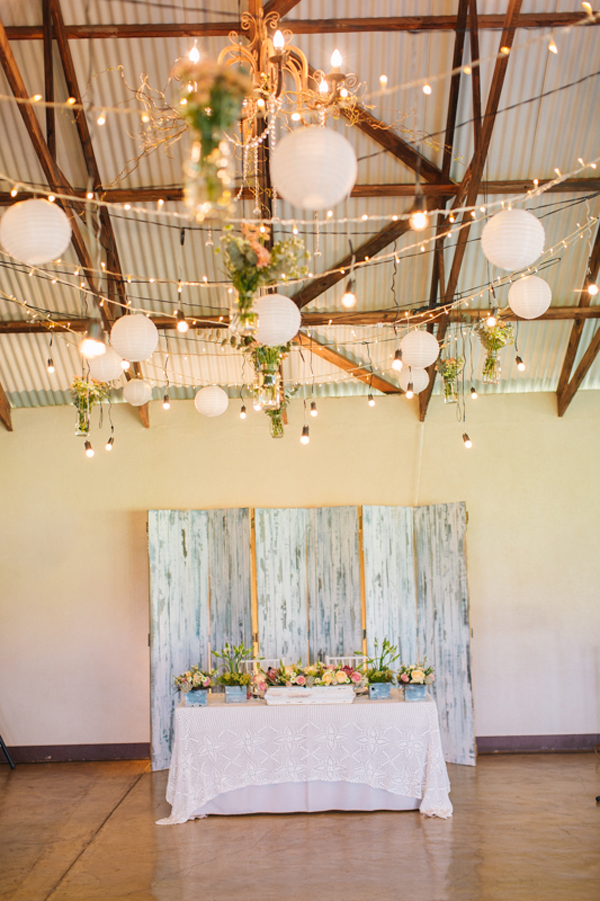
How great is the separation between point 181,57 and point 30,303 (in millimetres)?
3171

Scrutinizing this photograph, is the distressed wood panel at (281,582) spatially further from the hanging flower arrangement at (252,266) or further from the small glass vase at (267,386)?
the hanging flower arrangement at (252,266)

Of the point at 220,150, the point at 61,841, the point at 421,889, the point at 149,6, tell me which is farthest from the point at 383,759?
the point at 149,6

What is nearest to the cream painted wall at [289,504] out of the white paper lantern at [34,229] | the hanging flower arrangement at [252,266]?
the hanging flower arrangement at [252,266]

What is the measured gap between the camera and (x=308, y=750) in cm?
636

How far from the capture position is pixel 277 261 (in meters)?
4.11

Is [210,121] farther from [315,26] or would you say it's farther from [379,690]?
[379,690]

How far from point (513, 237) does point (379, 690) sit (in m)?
4.26

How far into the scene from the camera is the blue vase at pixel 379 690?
21.5ft

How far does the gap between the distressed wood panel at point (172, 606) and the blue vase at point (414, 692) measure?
108 inches

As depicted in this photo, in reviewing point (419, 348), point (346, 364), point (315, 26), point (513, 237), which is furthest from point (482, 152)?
point (346, 364)

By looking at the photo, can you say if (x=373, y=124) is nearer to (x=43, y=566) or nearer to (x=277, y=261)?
(x=277, y=261)

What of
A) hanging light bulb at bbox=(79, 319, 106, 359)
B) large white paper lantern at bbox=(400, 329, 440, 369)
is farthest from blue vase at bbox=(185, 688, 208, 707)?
hanging light bulb at bbox=(79, 319, 106, 359)

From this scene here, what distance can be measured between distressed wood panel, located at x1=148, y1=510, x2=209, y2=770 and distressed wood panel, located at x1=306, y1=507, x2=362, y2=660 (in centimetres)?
123

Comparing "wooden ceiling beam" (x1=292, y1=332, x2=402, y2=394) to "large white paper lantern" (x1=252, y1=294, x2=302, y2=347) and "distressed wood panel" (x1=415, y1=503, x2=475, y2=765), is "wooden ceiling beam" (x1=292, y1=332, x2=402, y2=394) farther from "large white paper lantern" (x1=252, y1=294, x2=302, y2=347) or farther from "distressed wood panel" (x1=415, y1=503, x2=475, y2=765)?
"large white paper lantern" (x1=252, y1=294, x2=302, y2=347)
